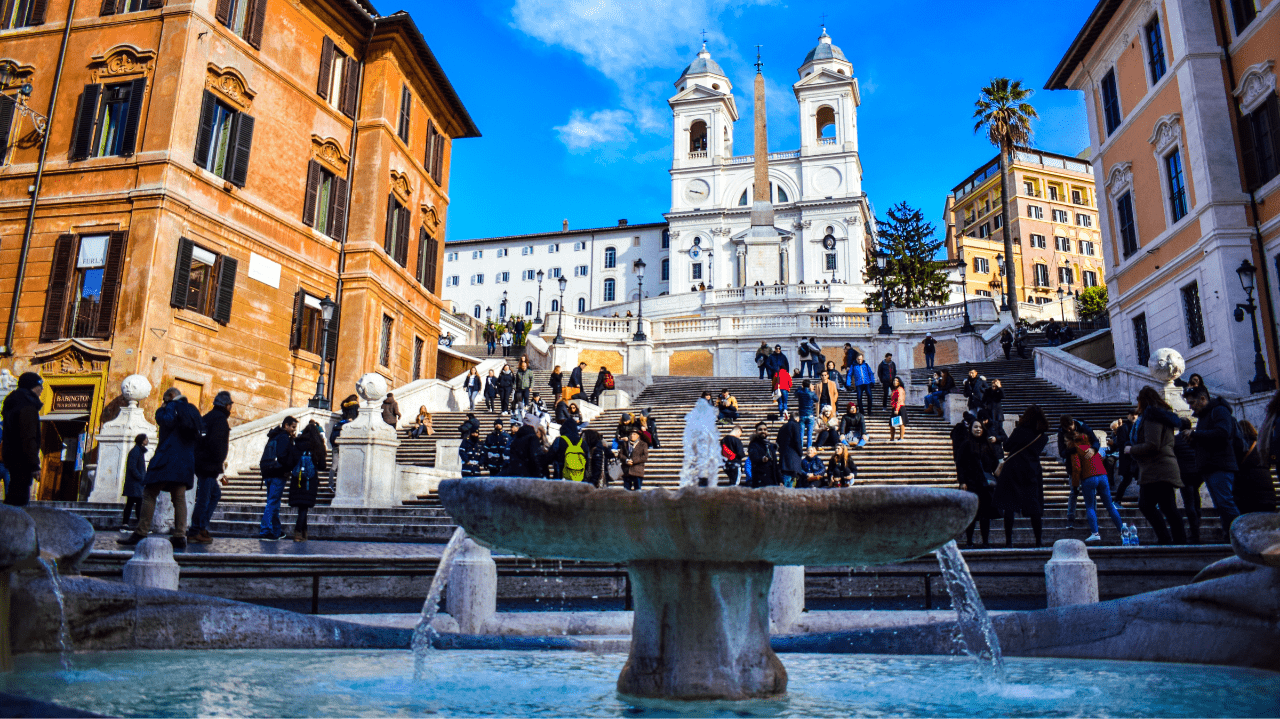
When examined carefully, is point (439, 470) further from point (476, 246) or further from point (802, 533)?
point (476, 246)

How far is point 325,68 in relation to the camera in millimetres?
26125

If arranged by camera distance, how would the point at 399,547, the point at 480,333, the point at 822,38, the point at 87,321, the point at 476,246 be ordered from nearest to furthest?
the point at 399,547 < the point at 87,321 < the point at 480,333 < the point at 822,38 < the point at 476,246

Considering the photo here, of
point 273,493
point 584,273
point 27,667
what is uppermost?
point 584,273

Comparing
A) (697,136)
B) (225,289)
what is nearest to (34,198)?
(225,289)

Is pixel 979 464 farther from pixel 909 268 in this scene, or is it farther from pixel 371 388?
pixel 909 268

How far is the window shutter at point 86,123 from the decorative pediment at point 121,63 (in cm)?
36

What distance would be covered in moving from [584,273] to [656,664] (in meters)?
79.9

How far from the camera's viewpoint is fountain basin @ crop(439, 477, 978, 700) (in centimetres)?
364

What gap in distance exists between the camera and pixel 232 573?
5801 millimetres

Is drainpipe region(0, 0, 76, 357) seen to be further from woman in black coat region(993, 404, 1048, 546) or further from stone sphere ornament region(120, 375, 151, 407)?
woman in black coat region(993, 404, 1048, 546)

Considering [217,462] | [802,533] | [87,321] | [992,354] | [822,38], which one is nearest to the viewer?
[802,533]

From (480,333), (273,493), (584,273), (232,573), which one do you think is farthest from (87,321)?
(584,273)

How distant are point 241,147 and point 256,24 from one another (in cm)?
375

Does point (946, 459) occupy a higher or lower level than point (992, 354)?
lower
